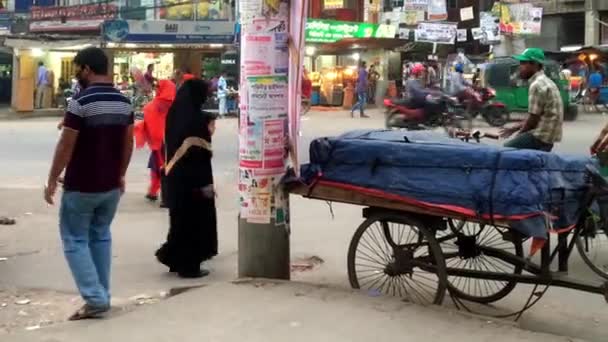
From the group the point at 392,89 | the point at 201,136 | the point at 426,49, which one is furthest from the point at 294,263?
the point at 426,49

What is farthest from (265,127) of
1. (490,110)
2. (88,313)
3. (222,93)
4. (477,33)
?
(477,33)

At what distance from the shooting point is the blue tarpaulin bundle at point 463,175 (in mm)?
4738

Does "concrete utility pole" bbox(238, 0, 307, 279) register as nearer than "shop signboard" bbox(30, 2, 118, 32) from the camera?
Yes

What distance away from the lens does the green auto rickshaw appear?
25.8m

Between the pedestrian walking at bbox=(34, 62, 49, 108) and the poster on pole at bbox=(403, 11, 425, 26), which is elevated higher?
the poster on pole at bbox=(403, 11, 425, 26)

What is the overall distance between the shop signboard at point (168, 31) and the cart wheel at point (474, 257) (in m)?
25.2

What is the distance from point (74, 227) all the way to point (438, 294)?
98.2 inches

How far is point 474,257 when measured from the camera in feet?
18.6

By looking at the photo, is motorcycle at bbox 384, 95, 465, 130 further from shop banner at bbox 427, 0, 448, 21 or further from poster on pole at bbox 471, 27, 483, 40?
poster on pole at bbox 471, 27, 483, 40

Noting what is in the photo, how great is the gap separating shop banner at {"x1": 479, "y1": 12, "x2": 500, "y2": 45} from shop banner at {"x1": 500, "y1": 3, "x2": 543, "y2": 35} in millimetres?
481

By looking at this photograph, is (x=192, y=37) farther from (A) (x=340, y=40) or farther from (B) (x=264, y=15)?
(B) (x=264, y=15)

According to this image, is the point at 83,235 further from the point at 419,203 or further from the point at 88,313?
the point at 419,203

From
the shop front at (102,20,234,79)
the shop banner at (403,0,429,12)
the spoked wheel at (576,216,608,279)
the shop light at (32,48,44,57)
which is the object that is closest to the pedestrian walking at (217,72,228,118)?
the shop front at (102,20,234,79)

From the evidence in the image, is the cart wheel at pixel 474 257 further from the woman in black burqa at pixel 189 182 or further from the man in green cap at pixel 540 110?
the woman in black burqa at pixel 189 182
